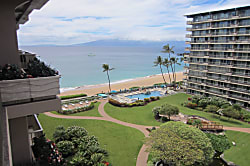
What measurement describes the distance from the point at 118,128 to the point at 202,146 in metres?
13.4

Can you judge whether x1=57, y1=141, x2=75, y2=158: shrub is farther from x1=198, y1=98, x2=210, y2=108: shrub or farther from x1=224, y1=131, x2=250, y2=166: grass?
x1=198, y1=98, x2=210, y2=108: shrub

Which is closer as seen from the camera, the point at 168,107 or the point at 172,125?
the point at 172,125

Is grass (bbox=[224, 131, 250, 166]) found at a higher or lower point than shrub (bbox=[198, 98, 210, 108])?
lower

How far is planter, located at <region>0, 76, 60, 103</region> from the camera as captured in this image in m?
8.51

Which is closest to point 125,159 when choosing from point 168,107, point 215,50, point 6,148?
point 168,107

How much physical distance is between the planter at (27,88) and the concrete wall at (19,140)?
10.8 ft

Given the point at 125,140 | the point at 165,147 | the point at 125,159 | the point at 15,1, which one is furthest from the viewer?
the point at 125,140

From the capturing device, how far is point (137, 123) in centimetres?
3017

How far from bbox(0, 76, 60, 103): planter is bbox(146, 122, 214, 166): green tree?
11551 millimetres

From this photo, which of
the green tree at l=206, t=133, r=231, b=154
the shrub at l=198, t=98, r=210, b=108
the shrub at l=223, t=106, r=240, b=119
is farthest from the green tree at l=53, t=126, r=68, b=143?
the shrub at l=198, t=98, r=210, b=108

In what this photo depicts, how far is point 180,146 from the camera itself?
1659 centimetres

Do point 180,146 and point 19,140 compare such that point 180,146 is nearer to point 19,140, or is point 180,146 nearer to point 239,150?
point 239,150

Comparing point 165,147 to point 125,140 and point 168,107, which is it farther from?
point 168,107

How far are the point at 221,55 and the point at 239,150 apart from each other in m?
26.0
